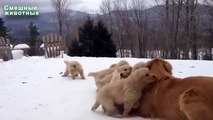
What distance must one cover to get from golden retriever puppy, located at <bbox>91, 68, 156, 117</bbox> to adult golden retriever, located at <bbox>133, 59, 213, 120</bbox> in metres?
0.11

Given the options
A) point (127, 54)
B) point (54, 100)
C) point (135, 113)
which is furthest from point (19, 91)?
point (127, 54)

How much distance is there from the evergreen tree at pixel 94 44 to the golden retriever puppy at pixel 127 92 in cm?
2223

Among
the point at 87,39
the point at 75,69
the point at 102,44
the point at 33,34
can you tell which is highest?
the point at 33,34

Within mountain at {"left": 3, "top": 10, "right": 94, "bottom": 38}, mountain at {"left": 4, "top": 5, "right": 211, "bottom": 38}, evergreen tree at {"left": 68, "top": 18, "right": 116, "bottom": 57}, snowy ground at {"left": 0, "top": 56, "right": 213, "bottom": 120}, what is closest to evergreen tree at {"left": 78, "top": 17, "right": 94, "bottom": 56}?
evergreen tree at {"left": 68, "top": 18, "right": 116, "bottom": 57}

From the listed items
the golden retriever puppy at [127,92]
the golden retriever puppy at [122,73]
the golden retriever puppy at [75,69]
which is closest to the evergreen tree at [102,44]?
the golden retriever puppy at [75,69]

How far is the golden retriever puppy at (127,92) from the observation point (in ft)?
15.4

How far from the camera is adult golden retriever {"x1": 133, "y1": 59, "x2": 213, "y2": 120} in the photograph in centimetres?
356

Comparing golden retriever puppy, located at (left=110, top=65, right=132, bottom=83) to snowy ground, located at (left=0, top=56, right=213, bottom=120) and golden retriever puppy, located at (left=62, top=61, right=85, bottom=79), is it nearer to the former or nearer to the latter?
snowy ground, located at (left=0, top=56, right=213, bottom=120)

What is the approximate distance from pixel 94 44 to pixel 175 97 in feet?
78.8

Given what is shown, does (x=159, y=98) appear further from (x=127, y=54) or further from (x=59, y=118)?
(x=127, y=54)

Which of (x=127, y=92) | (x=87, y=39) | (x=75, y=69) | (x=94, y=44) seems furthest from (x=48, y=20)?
(x=127, y=92)

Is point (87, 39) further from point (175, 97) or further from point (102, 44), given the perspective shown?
point (175, 97)

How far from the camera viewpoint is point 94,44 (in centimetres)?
2797

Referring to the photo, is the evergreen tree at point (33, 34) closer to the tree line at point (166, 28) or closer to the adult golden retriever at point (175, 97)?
the tree line at point (166, 28)
